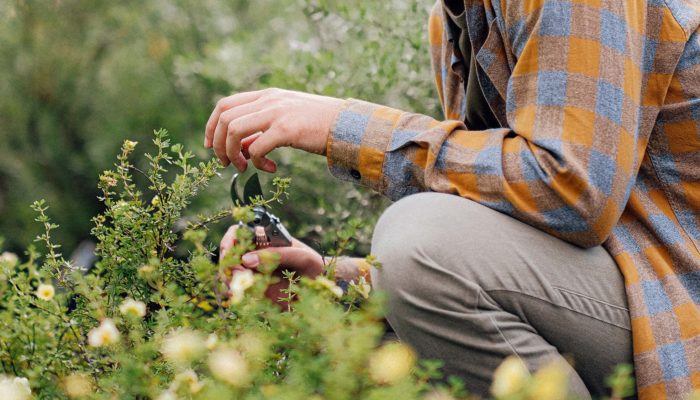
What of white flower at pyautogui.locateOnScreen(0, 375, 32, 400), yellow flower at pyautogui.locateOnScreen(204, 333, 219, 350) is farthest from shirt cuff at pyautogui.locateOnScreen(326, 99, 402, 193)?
white flower at pyautogui.locateOnScreen(0, 375, 32, 400)

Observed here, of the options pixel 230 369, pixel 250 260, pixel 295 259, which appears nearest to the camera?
pixel 230 369

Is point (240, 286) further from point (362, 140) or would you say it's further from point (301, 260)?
point (301, 260)

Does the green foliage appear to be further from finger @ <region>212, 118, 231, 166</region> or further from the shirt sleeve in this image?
the shirt sleeve

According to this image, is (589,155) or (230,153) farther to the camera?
(230,153)

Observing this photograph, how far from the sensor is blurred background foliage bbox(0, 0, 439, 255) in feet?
9.75

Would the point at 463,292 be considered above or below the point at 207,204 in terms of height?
above

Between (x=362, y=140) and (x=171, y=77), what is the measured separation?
271 centimetres

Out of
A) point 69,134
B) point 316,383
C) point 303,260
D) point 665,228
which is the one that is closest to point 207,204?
point 69,134

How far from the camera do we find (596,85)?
141 cm

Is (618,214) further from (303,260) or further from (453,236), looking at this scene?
(303,260)

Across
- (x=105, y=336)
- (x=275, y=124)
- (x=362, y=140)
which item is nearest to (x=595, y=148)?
(x=362, y=140)

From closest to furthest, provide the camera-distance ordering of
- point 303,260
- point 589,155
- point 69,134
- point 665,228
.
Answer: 1. point 589,155
2. point 665,228
3. point 303,260
4. point 69,134

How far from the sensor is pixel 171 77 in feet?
13.4

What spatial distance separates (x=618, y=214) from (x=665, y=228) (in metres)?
0.14
